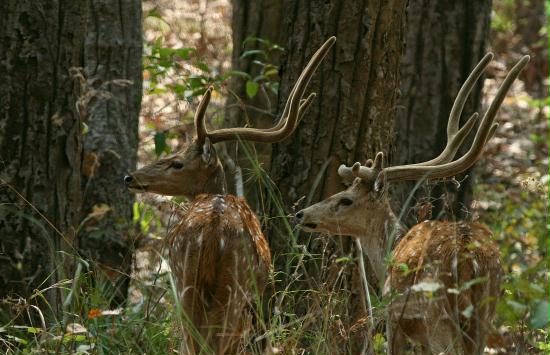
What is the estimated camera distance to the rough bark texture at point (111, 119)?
29.6 feet

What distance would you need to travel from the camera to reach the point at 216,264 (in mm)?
6082

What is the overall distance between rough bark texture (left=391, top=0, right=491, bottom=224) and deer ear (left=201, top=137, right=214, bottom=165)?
319cm

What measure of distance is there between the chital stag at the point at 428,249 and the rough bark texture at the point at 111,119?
2534 mm

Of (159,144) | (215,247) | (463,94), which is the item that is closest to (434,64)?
(463,94)

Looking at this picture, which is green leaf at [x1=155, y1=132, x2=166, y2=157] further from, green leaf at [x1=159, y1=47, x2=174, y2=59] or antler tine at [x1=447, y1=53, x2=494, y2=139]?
antler tine at [x1=447, y1=53, x2=494, y2=139]

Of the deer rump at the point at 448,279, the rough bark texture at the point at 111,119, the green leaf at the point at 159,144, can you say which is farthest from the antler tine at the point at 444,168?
the rough bark texture at the point at 111,119

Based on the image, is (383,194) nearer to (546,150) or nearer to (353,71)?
(353,71)

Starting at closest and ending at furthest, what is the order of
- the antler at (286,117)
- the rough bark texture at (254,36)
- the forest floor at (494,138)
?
the antler at (286,117) → the forest floor at (494,138) → the rough bark texture at (254,36)

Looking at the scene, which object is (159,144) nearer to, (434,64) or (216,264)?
(216,264)

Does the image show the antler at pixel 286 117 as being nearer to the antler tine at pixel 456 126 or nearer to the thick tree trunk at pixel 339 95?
the thick tree trunk at pixel 339 95

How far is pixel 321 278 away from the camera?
6.33 meters

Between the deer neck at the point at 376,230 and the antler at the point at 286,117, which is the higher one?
the antler at the point at 286,117

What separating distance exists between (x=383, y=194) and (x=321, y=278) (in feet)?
3.70

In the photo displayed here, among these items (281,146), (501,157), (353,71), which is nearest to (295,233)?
(281,146)
